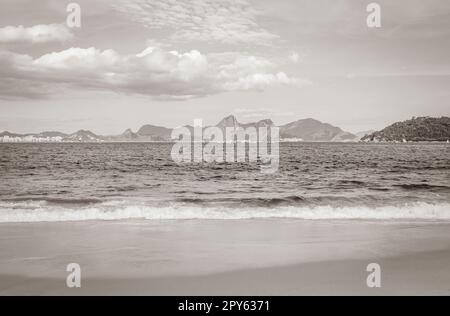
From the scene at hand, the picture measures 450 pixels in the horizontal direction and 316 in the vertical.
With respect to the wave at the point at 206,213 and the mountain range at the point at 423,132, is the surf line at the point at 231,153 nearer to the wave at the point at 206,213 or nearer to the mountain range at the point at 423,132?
the wave at the point at 206,213

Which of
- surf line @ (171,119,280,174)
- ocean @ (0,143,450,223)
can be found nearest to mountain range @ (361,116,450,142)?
surf line @ (171,119,280,174)

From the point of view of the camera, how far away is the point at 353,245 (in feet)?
29.5

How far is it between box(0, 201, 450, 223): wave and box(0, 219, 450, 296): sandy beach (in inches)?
60.5

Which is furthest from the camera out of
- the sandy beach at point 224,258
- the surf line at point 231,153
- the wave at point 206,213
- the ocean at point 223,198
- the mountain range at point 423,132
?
the mountain range at point 423,132

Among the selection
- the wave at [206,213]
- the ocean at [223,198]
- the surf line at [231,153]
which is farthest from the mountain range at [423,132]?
the wave at [206,213]

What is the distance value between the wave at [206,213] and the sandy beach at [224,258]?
1536 millimetres

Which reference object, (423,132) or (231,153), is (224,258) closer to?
(231,153)

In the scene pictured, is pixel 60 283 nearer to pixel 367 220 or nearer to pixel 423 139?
pixel 367 220

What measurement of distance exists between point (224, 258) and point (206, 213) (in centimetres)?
610

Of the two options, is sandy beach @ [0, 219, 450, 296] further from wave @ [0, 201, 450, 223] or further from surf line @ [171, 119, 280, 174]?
surf line @ [171, 119, 280, 174]

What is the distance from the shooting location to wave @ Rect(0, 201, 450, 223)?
43.4 feet

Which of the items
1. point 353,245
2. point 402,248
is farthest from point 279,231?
point 402,248

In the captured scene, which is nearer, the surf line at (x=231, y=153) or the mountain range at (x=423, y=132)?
the surf line at (x=231, y=153)

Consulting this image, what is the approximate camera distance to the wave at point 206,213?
13234 millimetres
